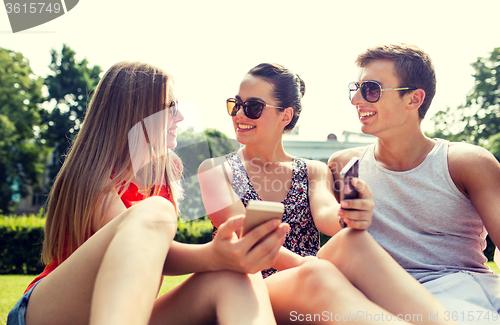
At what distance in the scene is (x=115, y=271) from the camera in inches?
44.4

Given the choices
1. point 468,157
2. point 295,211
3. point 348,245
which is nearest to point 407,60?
point 468,157

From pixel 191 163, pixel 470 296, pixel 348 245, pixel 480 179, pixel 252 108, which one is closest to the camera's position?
pixel 348 245

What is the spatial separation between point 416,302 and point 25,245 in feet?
35.3

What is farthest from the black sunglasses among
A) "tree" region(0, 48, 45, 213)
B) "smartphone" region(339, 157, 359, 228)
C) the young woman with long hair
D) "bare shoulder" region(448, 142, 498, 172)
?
"tree" region(0, 48, 45, 213)

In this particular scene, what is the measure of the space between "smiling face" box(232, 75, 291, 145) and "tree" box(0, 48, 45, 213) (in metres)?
26.1

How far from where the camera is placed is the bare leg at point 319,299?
1.20 m

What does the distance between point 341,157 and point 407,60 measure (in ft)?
2.52

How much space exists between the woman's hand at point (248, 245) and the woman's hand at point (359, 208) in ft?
1.05

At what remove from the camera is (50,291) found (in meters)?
1.30

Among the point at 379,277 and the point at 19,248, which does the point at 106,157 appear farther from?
the point at 19,248

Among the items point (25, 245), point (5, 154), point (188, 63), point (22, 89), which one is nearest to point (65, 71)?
point (22, 89)

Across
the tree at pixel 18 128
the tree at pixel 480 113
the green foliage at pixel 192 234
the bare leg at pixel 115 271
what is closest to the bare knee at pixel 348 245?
the bare leg at pixel 115 271

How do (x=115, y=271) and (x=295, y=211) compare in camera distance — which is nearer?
(x=115, y=271)

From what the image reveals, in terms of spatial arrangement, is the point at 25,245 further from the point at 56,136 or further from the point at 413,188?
the point at 56,136
